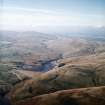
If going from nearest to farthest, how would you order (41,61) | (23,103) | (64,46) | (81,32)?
(23,103), (41,61), (64,46), (81,32)

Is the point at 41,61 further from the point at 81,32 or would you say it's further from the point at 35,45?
the point at 81,32

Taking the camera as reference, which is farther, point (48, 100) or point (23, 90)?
point (23, 90)

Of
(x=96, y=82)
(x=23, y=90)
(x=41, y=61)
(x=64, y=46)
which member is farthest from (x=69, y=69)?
(x=64, y=46)

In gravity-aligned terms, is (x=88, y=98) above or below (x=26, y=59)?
below

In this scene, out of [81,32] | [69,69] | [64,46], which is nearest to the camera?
[69,69]

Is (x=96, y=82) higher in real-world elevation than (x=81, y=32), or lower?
lower

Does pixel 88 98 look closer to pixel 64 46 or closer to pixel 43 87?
pixel 43 87

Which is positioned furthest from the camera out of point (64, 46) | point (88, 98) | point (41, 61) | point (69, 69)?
point (64, 46)

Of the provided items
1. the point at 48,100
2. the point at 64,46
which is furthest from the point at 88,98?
the point at 64,46

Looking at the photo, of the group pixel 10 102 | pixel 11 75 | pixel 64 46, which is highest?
pixel 64 46
